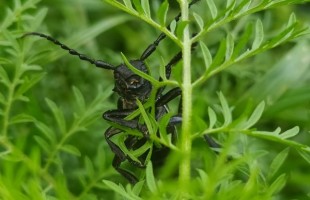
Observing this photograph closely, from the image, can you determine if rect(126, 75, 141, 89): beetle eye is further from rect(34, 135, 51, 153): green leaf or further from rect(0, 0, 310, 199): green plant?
rect(34, 135, 51, 153): green leaf

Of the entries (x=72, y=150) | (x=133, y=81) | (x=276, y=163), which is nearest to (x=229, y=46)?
(x=276, y=163)

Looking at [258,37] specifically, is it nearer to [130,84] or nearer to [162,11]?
[162,11]

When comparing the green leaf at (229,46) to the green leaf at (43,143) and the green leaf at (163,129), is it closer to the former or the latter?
the green leaf at (163,129)

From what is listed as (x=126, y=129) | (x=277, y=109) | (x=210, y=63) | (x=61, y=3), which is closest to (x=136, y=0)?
(x=210, y=63)

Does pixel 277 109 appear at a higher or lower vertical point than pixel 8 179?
higher

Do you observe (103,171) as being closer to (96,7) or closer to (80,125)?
(80,125)

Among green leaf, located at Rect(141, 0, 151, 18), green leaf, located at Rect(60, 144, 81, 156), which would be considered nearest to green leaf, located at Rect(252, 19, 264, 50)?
green leaf, located at Rect(141, 0, 151, 18)

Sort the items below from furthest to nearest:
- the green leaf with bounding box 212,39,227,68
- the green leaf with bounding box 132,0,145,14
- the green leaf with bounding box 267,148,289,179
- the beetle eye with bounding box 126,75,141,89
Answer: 1. the beetle eye with bounding box 126,75,141,89
2. the green leaf with bounding box 267,148,289,179
3. the green leaf with bounding box 132,0,145,14
4. the green leaf with bounding box 212,39,227,68

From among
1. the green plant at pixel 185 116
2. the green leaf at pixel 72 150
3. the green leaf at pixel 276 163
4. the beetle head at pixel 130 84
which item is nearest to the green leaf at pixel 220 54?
the green plant at pixel 185 116

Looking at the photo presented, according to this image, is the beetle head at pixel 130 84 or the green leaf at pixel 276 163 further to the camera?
the beetle head at pixel 130 84
